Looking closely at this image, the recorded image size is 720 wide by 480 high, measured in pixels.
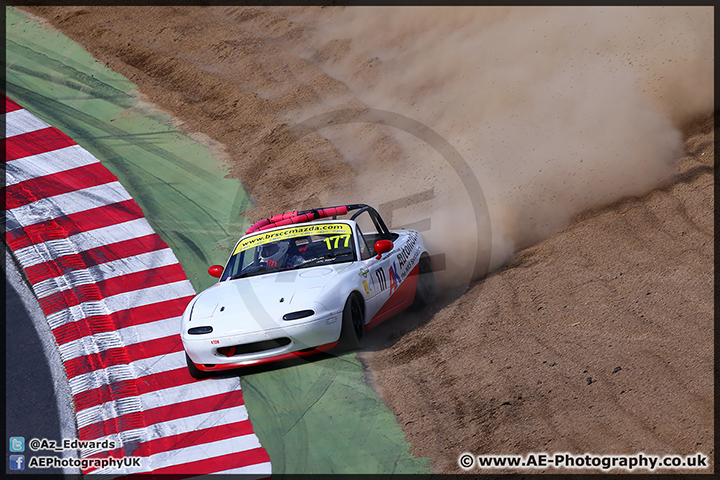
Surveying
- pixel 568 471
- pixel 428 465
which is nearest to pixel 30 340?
pixel 428 465

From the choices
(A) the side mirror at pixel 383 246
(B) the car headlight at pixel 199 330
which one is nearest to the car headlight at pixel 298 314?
(B) the car headlight at pixel 199 330

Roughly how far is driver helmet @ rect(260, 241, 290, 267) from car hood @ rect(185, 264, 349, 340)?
249mm

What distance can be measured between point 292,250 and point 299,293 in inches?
41.6

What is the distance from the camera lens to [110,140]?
546 inches

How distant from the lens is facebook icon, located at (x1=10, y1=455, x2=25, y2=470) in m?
6.59

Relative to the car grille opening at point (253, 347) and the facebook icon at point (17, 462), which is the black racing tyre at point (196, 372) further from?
the facebook icon at point (17, 462)

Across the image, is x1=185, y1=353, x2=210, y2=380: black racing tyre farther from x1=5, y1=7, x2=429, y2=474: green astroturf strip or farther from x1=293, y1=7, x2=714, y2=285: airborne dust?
x1=293, y1=7, x2=714, y2=285: airborne dust

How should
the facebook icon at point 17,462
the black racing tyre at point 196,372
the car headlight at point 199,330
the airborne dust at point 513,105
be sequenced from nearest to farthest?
1. the facebook icon at point 17,462
2. the car headlight at point 199,330
3. the black racing tyre at point 196,372
4. the airborne dust at point 513,105

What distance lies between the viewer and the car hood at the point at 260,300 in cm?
665

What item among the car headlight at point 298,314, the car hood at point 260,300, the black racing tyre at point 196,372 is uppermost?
the car hood at point 260,300

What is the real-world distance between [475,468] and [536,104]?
8.76m

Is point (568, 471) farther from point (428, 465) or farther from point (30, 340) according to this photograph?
point (30, 340)

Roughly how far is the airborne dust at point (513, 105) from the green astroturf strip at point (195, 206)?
244 cm

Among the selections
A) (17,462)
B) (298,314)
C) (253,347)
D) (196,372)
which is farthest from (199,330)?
(17,462)
